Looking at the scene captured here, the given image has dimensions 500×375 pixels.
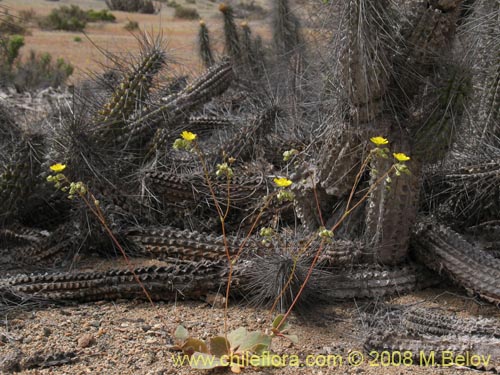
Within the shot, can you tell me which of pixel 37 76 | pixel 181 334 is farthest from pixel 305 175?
pixel 37 76

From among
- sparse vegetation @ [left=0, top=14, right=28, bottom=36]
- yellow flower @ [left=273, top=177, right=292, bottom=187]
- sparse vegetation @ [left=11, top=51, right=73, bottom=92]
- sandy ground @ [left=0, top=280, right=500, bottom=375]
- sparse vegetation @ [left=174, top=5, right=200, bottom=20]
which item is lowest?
sandy ground @ [left=0, top=280, right=500, bottom=375]

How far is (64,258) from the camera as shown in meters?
4.56

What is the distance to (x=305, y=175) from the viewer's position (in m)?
4.40

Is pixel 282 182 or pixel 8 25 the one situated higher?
pixel 8 25

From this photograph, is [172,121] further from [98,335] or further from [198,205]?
[98,335]

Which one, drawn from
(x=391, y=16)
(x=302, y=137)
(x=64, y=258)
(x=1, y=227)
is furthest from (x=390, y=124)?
(x=1, y=227)

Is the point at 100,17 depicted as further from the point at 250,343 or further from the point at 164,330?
the point at 250,343

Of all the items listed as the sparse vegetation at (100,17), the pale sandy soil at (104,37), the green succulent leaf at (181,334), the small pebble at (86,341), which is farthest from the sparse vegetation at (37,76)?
the sparse vegetation at (100,17)

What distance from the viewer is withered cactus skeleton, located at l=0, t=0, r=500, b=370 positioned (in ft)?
12.2

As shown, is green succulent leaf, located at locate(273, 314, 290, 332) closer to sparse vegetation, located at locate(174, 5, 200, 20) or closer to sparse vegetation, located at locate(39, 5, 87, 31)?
sparse vegetation, located at locate(39, 5, 87, 31)

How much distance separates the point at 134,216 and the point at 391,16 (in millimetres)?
2220

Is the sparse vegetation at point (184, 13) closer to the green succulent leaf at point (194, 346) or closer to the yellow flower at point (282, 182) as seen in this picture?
the yellow flower at point (282, 182)

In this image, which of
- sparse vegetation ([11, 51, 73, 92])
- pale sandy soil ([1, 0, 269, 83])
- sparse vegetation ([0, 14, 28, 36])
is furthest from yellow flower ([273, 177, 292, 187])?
sparse vegetation ([11, 51, 73, 92])

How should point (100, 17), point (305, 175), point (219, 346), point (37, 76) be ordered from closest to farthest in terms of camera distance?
point (219, 346) → point (305, 175) → point (37, 76) → point (100, 17)
